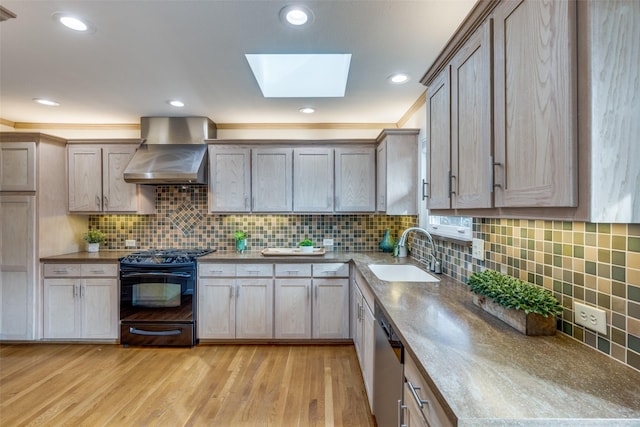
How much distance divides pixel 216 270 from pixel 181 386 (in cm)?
107

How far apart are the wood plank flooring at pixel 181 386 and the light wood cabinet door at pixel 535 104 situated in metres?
1.82

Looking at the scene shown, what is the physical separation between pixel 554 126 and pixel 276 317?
2830 millimetres

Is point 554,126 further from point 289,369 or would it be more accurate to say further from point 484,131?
point 289,369

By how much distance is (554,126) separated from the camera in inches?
32.3

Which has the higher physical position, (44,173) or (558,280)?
(44,173)

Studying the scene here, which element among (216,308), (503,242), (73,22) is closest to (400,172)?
(503,242)

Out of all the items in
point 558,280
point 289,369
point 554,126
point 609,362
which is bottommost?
point 289,369

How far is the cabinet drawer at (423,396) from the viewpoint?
34.6 inches

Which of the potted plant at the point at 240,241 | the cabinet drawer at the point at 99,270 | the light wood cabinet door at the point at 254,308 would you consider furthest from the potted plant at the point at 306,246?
the cabinet drawer at the point at 99,270

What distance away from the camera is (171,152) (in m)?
3.29

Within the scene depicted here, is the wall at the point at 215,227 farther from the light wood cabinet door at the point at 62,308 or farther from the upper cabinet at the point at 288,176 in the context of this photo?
the light wood cabinet door at the point at 62,308

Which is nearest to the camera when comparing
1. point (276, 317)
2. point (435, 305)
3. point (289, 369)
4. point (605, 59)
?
point (605, 59)

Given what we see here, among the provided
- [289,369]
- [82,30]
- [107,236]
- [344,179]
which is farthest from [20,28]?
[289,369]

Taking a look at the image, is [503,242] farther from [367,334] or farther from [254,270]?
[254,270]
